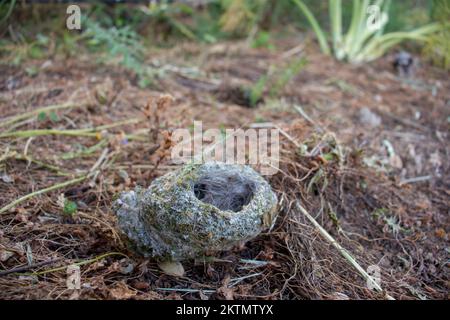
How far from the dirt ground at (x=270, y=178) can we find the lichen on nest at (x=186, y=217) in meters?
0.10

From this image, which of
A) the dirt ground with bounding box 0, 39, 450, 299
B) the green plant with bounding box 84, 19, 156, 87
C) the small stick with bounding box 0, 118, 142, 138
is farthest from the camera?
the green plant with bounding box 84, 19, 156, 87

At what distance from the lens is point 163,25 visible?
13.6ft

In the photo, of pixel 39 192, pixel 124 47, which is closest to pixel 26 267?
pixel 39 192

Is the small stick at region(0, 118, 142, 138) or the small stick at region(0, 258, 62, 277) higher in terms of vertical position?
the small stick at region(0, 118, 142, 138)

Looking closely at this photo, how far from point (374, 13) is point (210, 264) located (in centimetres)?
347

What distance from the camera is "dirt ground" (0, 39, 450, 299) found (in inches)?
62.3

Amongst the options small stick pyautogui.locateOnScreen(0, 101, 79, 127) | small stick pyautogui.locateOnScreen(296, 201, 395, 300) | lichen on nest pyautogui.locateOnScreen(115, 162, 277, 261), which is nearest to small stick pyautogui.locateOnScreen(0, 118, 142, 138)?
small stick pyautogui.locateOnScreen(0, 101, 79, 127)

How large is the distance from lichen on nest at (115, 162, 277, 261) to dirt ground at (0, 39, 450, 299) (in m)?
0.10

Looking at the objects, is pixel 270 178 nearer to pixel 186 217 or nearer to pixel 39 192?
pixel 186 217

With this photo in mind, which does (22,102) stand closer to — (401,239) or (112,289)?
(112,289)

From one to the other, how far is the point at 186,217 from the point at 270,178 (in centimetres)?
64

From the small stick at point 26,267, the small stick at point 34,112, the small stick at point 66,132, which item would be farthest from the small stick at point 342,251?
the small stick at point 34,112

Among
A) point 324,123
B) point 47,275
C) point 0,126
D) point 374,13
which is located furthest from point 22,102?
point 374,13

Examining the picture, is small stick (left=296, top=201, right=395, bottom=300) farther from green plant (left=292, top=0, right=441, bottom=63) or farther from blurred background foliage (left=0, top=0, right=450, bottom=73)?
green plant (left=292, top=0, right=441, bottom=63)
